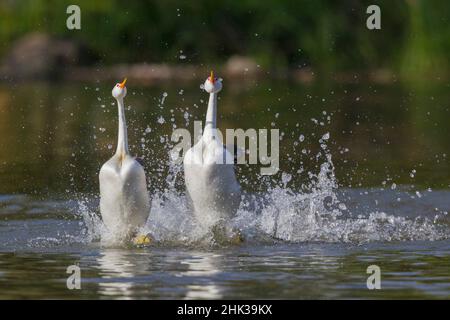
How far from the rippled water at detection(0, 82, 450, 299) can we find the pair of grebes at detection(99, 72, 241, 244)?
0.16m

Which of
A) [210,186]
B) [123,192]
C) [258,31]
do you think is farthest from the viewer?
[258,31]

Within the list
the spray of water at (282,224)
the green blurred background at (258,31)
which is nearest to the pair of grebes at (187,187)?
the spray of water at (282,224)

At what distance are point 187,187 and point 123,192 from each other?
613 millimetres

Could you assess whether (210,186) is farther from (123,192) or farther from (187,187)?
(123,192)

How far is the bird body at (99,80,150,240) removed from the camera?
1131cm

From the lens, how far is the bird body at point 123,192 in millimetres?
11312

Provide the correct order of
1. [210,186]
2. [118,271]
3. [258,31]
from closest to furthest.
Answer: [118,271], [210,186], [258,31]

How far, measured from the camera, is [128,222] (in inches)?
454

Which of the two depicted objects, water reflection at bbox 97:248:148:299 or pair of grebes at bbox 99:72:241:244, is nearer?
water reflection at bbox 97:248:148:299

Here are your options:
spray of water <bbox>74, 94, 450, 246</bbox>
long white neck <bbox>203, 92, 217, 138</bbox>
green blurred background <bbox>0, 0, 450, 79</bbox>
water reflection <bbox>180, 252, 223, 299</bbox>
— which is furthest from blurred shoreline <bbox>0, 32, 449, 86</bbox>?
water reflection <bbox>180, 252, 223, 299</bbox>

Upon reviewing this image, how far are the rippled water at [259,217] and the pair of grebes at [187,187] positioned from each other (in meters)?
0.16

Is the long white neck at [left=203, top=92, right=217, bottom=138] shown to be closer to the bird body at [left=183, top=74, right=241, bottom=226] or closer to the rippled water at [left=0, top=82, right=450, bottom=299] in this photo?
the bird body at [left=183, top=74, right=241, bottom=226]

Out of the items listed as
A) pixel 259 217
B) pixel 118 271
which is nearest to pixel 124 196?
pixel 118 271

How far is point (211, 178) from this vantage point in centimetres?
1140
